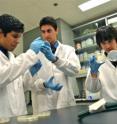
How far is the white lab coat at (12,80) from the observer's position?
1.26m

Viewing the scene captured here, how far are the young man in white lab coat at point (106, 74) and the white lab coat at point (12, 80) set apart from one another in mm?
441

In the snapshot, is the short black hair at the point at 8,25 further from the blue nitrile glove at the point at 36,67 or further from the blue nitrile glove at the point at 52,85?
the blue nitrile glove at the point at 52,85

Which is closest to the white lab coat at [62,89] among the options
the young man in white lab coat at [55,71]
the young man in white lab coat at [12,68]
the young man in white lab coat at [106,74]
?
the young man in white lab coat at [55,71]

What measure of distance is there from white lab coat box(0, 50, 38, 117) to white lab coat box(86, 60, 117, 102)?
45 cm

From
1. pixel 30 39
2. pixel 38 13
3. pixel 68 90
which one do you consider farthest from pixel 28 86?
pixel 30 39

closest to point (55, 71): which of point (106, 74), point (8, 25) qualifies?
point (106, 74)

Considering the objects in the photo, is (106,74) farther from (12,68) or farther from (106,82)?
(12,68)

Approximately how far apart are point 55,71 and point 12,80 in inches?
20.3

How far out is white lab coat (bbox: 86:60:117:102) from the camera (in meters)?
1.44

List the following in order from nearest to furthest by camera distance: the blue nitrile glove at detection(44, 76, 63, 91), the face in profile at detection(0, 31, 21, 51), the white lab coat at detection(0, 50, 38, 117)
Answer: the white lab coat at detection(0, 50, 38, 117) → the face in profile at detection(0, 31, 21, 51) → the blue nitrile glove at detection(44, 76, 63, 91)

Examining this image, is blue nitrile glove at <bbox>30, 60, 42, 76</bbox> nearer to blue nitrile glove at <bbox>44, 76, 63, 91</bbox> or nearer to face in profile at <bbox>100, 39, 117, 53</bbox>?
blue nitrile glove at <bbox>44, 76, 63, 91</bbox>

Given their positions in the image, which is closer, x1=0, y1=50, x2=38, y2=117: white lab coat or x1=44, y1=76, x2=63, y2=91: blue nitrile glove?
x1=0, y1=50, x2=38, y2=117: white lab coat

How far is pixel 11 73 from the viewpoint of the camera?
126 cm

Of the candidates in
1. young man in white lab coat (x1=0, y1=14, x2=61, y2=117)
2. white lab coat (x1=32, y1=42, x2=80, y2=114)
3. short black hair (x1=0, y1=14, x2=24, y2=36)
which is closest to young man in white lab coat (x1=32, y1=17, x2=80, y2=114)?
white lab coat (x1=32, y1=42, x2=80, y2=114)
